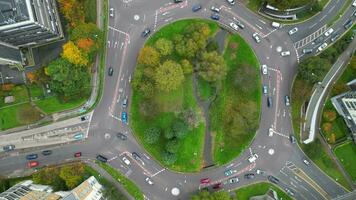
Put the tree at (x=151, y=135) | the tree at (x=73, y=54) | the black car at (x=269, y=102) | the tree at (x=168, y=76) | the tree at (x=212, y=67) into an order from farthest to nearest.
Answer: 1. the black car at (x=269, y=102)
2. the tree at (x=151, y=135)
3. the tree at (x=212, y=67)
4. the tree at (x=168, y=76)
5. the tree at (x=73, y=54)

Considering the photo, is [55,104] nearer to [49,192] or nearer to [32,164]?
[32,164]

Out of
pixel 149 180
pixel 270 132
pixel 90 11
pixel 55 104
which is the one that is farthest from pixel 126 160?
pixel 90 11

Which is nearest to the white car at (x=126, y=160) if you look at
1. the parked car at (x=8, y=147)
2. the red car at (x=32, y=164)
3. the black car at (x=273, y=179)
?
the red car at (x=32, y=164)

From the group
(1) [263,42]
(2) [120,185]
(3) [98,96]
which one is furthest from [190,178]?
(1) [263,42]

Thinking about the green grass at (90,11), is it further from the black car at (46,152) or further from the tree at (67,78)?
the black car at (46,152)

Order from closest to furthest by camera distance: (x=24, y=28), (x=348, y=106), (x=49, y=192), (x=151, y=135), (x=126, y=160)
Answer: (x=24, y=28) < (x=49, y=192) < (x=151, y=135) < (x=348, y=106) < (x=126, y=160)

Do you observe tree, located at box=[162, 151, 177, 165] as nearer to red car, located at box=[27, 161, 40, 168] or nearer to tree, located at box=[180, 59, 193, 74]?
tree, located at box=[180, 59, 193, 74]
